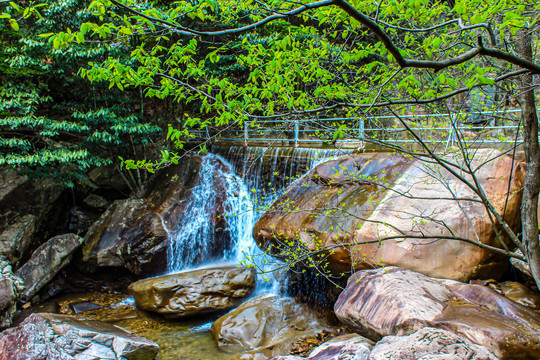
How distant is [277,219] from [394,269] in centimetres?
247

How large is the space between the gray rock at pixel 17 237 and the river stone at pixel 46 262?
3.11 feet

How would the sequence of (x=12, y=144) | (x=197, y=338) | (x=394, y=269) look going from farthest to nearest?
1. (x=12, y=144)
2. (x=197, y=338)
3. (x=394, y=269)

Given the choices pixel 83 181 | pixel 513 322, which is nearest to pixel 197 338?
pixel 513 322

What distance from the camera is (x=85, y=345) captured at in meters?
4.55

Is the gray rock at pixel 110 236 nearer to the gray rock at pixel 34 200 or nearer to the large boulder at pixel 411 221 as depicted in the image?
the gray rock at pixel 34 200

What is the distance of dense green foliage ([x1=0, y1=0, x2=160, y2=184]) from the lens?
26.9 feet

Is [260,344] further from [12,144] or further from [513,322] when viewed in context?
[12,144]

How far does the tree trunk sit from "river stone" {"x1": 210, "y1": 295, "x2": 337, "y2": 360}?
346cm

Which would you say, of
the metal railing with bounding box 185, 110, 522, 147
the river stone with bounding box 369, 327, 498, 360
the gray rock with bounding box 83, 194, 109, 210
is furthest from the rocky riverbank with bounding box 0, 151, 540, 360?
the gray rock with bounding box 83, 194, 109, 210

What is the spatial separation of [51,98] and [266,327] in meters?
8.52

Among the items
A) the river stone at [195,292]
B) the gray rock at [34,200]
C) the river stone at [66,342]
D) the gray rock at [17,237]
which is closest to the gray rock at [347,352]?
the river stone at [66,342]

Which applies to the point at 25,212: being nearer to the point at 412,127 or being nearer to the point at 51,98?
the point at 51,98

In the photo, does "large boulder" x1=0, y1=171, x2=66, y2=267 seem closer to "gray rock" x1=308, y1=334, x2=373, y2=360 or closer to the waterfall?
the waterfall

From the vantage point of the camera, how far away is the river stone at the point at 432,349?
2246 millimetres
